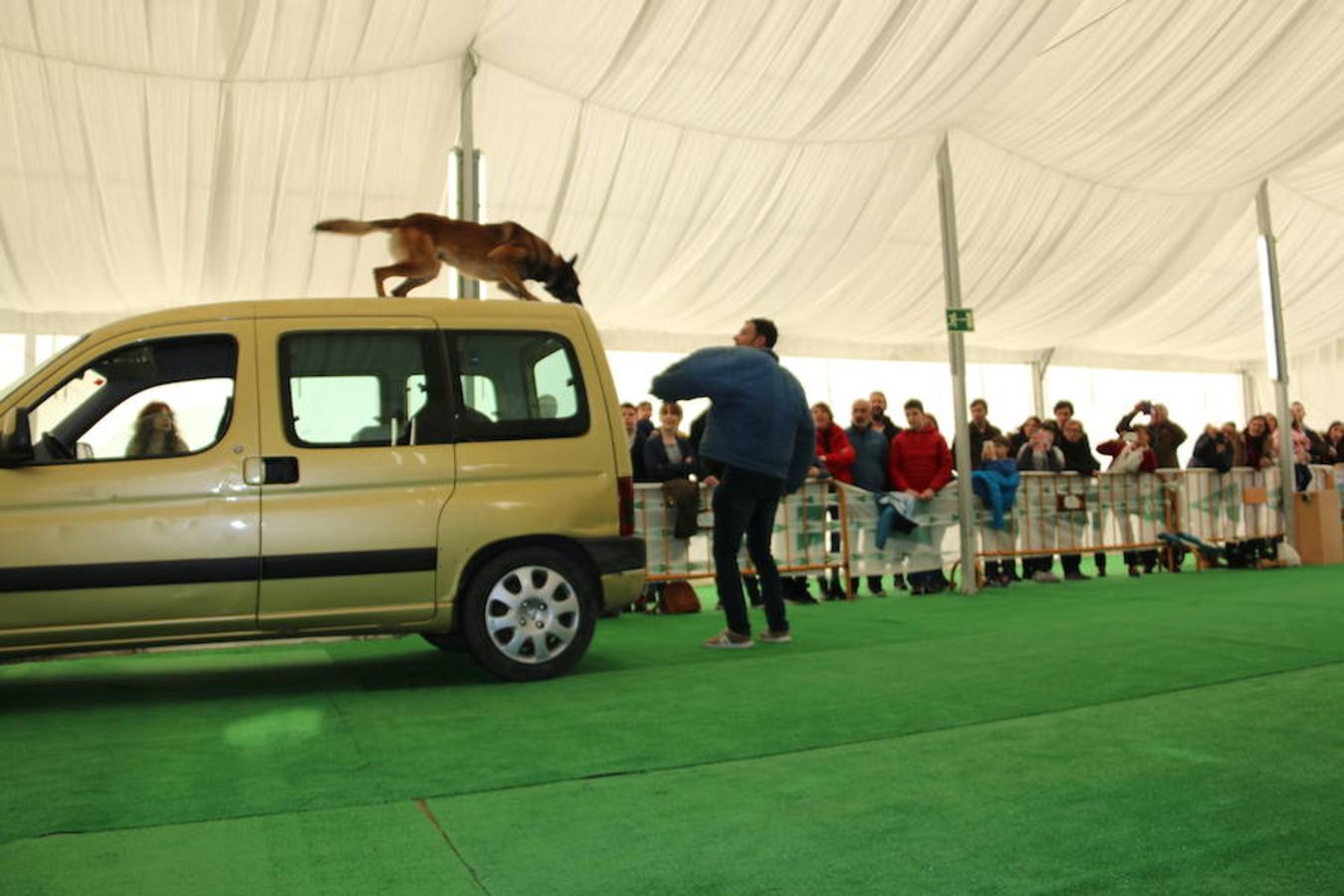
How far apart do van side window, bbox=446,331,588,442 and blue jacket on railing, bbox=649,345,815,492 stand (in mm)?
641

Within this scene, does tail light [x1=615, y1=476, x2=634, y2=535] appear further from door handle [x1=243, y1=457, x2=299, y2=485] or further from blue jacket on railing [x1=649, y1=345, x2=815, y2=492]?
door handle [x1=243, y1=457, x2=299, y2=485]

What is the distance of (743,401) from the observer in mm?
6402

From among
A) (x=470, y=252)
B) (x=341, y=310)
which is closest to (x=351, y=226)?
(x=470, y=252)

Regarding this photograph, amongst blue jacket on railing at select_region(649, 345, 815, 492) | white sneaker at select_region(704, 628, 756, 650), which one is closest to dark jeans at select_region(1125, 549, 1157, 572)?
white sneaker at select_region(704, 628, 756, 650)

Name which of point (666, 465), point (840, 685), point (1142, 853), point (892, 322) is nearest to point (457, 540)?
point (840, 685)

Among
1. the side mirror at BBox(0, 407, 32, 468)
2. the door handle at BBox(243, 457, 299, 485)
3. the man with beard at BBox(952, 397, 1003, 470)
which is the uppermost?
the man with beard at BBox(952, 397, 1003, 470)

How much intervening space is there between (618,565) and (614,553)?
6 cm

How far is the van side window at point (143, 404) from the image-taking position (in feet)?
16.7

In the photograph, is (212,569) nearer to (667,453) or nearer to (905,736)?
(905,736)

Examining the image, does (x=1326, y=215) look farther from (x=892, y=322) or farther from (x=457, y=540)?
(x=457, y=540)

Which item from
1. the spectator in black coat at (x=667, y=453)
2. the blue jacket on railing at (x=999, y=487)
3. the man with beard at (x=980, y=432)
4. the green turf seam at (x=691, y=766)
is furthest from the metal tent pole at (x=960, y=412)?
the green turf seam at (x=691, y=766)

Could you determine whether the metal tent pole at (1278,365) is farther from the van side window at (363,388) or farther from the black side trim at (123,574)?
the black side trim at (123,574)

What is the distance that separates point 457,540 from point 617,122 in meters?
6.82

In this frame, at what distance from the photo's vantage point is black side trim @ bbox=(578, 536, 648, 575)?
18.7ft
